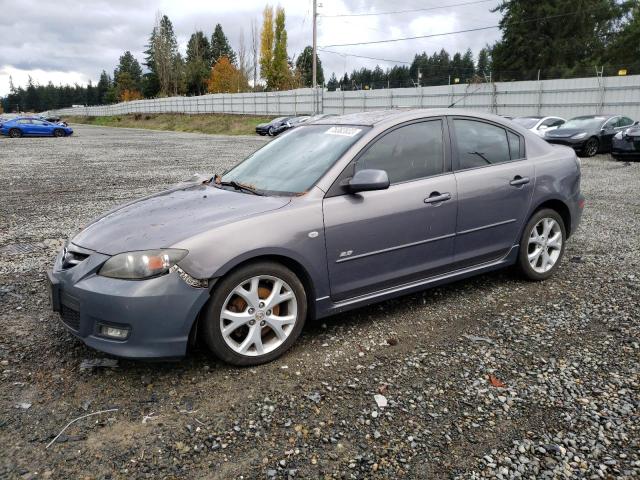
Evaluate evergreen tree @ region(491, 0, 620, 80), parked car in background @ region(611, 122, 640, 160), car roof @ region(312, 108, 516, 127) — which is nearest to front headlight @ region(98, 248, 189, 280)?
car roof @ region(312, 108, 516, 127)

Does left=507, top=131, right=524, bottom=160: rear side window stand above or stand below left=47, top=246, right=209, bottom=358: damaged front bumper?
above

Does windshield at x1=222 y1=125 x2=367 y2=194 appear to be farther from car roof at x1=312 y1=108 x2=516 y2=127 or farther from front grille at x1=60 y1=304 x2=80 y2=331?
front grille at x1=60 y1=304 x2=80 y2=331

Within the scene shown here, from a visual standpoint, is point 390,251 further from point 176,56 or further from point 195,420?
point 176,56

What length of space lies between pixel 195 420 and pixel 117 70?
421 feet

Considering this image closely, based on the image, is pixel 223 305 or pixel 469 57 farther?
pixel 469 57

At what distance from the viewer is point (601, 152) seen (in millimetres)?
17656

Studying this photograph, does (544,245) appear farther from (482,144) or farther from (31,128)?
(31,128)

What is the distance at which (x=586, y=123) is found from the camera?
57.3 ft

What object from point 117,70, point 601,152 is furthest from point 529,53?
point 117,70

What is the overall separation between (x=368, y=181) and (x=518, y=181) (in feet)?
5.53

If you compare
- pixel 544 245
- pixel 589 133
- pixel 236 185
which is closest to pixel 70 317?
pixel 236 185

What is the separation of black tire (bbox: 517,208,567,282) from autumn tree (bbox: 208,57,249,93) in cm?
6251

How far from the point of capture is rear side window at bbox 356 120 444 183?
12.4 ft

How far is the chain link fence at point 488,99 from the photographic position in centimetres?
2369
